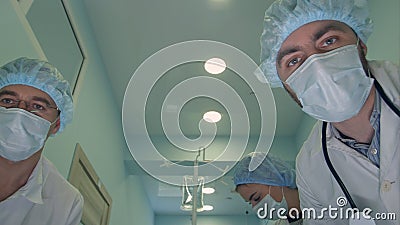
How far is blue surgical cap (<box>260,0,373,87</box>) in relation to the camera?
→ 99cm

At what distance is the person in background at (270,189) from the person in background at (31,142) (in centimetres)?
→ 66

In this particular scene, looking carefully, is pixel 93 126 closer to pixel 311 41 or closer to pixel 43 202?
pixel 43 202

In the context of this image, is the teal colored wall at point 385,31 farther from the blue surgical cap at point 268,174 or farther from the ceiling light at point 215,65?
the ceiling light at point 215,65

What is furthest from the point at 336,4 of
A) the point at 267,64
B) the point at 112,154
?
the point at 112,154

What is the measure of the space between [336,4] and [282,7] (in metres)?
0.13

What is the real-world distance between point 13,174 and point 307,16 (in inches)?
35.0

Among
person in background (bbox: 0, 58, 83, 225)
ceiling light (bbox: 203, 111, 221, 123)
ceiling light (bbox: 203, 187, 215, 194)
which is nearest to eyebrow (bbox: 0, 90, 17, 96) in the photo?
person in background (bbox: 0, 58, 83, 225)

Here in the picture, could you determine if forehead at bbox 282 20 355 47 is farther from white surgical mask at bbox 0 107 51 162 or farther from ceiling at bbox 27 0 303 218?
ceiling at bbox 27 0 303 218

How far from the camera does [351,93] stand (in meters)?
0.88

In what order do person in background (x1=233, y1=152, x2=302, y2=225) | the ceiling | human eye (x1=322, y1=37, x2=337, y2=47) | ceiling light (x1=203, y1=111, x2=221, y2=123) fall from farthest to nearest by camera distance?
ceiling light (x1=203, y1=111, x2=221, y2=123) < the ceiling < person in background (x1=233, y1=152, x2=302, y2=225) < human eye (x1=322, y1=37, x2=337, y2=47)

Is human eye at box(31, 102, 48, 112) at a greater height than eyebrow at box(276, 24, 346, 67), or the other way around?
eyebrow at box(276, 24, 346, 67)

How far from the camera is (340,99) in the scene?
88 cm

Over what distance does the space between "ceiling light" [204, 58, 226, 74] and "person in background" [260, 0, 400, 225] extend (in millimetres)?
1353

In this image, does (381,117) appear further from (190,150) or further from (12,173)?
(190,150)
